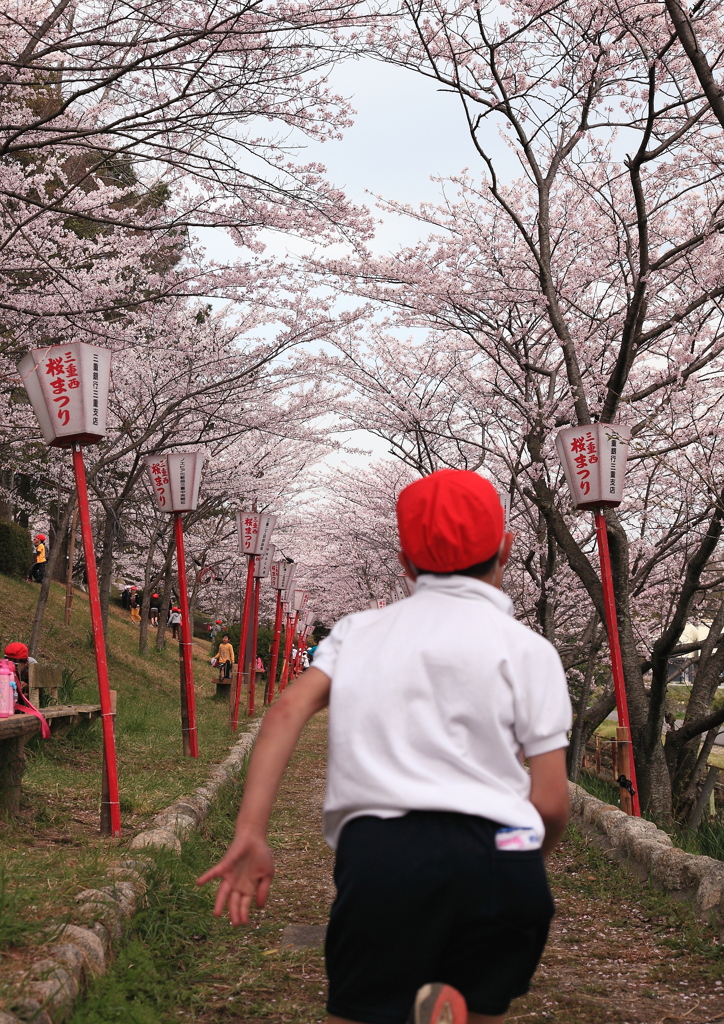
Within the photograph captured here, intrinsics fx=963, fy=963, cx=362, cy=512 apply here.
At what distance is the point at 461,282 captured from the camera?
38.3ft

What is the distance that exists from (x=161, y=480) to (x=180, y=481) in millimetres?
254

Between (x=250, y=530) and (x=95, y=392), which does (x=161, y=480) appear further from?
(x=250, y=530)

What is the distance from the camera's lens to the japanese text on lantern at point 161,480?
962 centimetres

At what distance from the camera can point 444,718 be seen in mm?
1604

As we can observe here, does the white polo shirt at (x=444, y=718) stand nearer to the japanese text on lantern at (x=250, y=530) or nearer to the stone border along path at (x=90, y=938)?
the stone border along path at (x=90, y=938)

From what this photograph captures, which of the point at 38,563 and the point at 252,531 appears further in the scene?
the point at 38,563

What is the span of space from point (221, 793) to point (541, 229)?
232 inches

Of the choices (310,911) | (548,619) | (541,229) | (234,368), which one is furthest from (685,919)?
A: (234,368)

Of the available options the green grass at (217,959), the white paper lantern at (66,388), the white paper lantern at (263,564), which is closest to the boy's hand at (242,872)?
the green grass at (217,959)

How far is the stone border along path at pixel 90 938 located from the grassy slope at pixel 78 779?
4.1 inches

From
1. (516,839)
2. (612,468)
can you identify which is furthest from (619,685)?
(516,839)

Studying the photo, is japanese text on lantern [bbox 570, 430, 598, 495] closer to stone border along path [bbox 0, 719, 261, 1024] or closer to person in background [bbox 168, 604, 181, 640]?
stone border along path [bbox 0, 719, 261, 1024]

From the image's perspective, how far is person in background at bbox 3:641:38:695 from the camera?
6855 mm

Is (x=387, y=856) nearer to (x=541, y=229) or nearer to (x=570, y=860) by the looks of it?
(x=570, y=860)
